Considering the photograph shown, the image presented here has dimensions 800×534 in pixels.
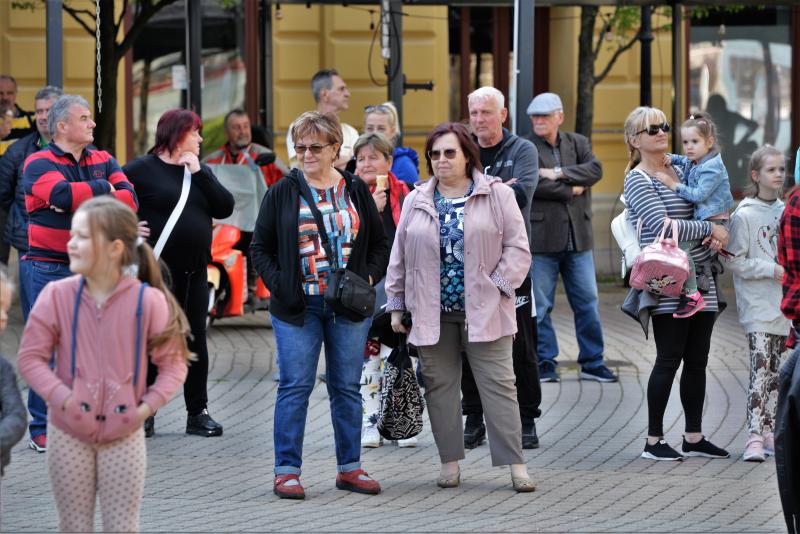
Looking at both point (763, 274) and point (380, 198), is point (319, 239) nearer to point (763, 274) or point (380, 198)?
point (380, 198)

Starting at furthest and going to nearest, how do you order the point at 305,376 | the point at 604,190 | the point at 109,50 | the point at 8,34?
the point at 604,190, the point at 8,34, the point at 109,50, the point at 305,376

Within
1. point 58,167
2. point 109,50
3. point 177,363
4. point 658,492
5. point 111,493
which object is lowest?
point 658,492

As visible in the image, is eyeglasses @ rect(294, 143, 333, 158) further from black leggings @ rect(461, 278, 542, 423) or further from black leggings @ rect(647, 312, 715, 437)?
black leggings @ rect(647, 312, 715, 437)

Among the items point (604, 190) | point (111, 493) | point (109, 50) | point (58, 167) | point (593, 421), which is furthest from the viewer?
point (604, 190)

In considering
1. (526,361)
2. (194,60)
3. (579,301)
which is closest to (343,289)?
(526,361)

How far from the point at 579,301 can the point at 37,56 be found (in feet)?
25.1

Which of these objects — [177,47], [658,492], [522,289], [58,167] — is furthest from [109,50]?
[658,492]

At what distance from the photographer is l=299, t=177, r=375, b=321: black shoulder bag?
7277 mm

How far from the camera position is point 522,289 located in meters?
8.30

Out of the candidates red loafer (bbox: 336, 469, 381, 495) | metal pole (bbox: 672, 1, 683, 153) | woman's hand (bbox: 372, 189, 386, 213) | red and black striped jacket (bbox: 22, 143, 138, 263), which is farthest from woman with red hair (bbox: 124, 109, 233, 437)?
metal pole (bbox: 672, 1, 683, 153)

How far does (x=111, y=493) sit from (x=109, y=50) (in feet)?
29.4

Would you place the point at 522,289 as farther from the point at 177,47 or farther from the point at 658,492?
the point at 177,47

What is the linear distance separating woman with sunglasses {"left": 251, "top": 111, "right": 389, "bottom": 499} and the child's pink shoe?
5.37 feet

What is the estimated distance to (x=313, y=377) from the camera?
754cm
